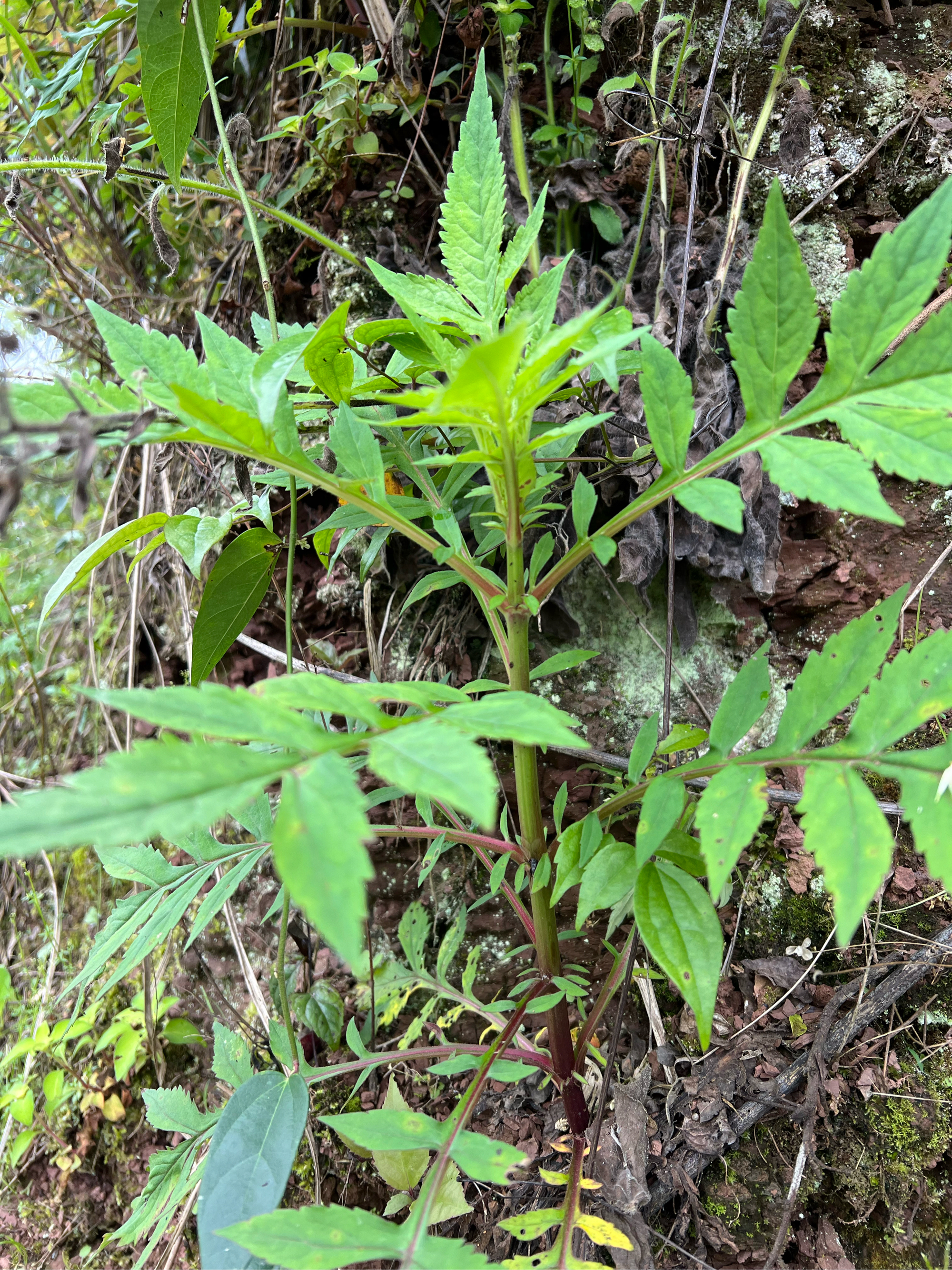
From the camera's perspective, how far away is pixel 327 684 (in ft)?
2.35

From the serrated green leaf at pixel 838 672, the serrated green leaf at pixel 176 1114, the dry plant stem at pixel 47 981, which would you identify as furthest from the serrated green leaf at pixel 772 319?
the dry plant stem at pixel 47 981

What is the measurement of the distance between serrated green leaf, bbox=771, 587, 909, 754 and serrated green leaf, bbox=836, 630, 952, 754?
0.02 m

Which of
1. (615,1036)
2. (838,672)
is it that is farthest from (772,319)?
(615,1036)

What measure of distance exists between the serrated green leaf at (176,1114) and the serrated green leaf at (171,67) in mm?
1618

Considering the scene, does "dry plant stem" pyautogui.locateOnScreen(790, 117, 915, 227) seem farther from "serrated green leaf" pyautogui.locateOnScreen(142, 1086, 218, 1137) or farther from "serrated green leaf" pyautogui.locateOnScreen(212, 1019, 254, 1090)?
"serrated green leaf" pyautogui.locateOnScreen(142, 1086, 218, 1137)

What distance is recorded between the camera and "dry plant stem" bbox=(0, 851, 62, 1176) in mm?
1938

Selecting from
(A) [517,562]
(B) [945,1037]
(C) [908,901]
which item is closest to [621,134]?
(A) [517,562]

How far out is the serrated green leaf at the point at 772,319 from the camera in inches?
31.1

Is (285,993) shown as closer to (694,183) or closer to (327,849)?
(327,849)

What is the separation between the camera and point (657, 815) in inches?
33.2

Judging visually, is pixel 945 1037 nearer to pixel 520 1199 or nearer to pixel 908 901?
pixel 908 901

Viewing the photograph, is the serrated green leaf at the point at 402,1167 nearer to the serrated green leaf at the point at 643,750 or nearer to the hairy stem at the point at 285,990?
the hairy stem at the point at 285,990

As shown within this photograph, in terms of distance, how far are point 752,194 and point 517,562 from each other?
119cm

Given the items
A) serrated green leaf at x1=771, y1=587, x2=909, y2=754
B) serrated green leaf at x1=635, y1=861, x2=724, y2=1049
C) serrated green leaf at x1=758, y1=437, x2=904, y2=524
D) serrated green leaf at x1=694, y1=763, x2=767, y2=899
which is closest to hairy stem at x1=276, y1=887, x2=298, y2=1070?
serrated green leaf at x1=635, y1=861, x2=724, y2=1049
